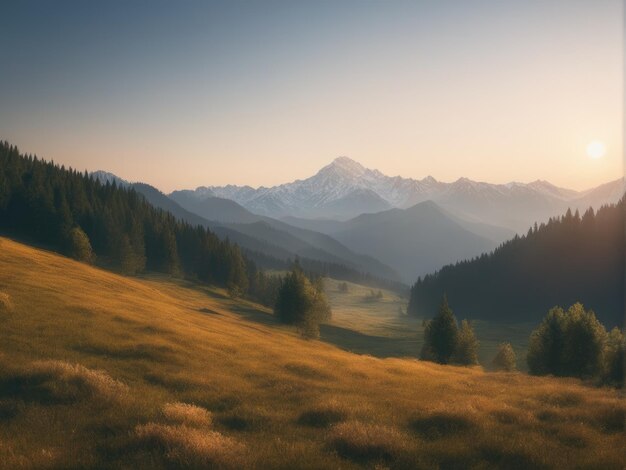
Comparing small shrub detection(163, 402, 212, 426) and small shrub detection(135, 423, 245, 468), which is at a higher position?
small shrub detection(135, 423, 245, 468)

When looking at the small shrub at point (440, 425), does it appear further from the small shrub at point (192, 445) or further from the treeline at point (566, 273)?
A: the treeline at point (566, 273)

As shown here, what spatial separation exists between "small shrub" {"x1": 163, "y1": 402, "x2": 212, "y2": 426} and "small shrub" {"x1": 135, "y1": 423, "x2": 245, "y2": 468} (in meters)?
0.87

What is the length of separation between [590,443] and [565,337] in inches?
2055

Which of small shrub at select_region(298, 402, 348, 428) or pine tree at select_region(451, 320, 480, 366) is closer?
small shrub at select_region(298, 402, 348, 428)

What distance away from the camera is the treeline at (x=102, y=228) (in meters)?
97.9

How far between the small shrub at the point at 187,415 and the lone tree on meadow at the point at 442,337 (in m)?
56.2

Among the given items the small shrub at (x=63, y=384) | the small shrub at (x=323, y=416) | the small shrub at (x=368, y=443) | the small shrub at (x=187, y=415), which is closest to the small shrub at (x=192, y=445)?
the small shrub at (x=187, y=415)

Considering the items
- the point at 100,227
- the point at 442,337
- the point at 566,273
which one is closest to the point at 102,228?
the point at 100,227

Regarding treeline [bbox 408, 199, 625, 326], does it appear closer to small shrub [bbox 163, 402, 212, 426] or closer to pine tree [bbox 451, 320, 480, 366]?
pine tree [bbox 451, 320, 480, 366]

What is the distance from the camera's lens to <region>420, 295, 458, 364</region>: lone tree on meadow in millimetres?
62156

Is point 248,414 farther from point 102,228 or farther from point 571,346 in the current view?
point 102,228

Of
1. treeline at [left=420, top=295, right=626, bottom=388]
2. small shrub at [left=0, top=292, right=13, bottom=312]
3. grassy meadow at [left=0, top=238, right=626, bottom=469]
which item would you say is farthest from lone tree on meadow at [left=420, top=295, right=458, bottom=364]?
small shrub at [left=0, top=292, right=13, bottom=312]

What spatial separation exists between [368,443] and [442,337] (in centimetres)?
5687

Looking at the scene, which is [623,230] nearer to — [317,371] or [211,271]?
[211,271]
